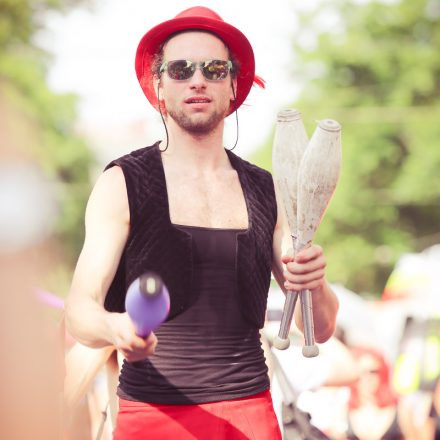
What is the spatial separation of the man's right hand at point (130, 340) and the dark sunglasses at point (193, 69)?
831mm

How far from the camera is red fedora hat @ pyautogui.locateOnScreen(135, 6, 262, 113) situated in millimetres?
2721

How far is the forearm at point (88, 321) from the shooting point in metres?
2.29

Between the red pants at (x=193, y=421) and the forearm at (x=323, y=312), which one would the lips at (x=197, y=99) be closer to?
the forearm at (x=323, y=312)

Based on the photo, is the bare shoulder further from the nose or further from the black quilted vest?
the nose

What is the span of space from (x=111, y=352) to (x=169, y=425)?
0.86 meters

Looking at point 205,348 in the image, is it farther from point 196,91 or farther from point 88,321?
point 196,91

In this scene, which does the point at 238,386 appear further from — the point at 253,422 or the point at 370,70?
the point at 370,70

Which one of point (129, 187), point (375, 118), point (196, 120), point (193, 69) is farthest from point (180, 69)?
point (375, 118)

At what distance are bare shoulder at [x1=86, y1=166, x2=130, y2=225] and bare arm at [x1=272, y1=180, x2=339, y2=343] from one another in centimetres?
46

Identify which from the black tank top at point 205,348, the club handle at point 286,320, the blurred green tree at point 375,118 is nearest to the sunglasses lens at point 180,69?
the black tank top at point 205,348

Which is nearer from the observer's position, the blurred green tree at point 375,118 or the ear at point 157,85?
the ear at point 157,85

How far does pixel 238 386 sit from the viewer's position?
2.53 m

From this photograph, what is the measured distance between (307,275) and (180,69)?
708mm

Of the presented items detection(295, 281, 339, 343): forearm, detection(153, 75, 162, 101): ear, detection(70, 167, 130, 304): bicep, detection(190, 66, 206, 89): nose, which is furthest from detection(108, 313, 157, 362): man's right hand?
detection(153, 75, 162, 101): ear
